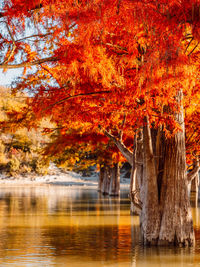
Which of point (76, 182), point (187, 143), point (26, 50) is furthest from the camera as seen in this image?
point (76, 182)

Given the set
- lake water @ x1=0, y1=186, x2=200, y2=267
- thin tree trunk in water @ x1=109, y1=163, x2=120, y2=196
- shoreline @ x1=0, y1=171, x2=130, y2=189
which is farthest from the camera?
shoreline @ x1=0, y1=171, x2=130, y2=189

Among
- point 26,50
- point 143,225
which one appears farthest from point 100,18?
point 143,225

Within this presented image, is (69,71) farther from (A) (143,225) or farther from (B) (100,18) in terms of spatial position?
(A) (143,225)

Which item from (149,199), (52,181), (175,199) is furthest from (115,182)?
(52,181)

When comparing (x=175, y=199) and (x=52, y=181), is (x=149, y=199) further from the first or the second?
(x=52, y=181)

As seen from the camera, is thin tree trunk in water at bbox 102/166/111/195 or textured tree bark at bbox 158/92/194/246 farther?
thin tree trunk in water at bbox 102/166/111/195

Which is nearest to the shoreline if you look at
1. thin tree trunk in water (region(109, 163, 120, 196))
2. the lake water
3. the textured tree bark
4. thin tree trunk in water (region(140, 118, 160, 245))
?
thin tree trunk in water (region(109, 163, 120, 196))

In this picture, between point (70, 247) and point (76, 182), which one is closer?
point (70, 247)

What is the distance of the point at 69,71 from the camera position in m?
14.7

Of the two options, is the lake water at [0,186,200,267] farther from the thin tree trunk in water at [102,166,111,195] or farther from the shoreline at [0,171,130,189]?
the shoreline at [0,171,130,189]

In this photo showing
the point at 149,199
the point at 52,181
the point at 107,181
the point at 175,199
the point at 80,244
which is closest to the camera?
the point at 175,199

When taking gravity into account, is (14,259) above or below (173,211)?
below

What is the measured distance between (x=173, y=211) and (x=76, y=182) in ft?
252

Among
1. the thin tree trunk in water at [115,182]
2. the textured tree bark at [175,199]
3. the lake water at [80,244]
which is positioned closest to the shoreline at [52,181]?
the thin tree trunk in water at [115,182]
